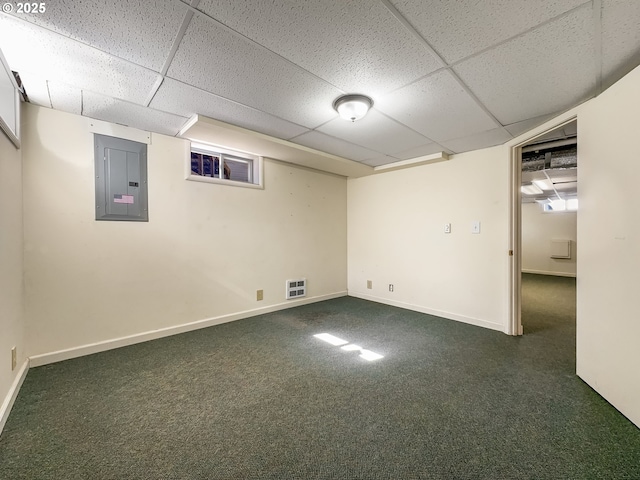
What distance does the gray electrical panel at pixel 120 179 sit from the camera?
2.48 meters

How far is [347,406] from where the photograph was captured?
1697 mm

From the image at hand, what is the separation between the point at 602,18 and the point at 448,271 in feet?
9.15

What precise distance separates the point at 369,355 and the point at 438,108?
7.65 ft

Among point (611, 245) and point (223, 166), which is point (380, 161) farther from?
point (611, 245)

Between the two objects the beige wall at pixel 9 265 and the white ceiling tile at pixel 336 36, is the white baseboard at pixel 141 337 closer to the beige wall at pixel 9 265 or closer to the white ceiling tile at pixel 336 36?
the beige wall at pixel 9 265

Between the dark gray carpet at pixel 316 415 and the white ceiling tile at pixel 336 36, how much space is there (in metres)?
2.25

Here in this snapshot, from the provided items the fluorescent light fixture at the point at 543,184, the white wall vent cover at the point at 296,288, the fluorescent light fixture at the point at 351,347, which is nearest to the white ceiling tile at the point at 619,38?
the fluorescent light fixture at the point at 351,347

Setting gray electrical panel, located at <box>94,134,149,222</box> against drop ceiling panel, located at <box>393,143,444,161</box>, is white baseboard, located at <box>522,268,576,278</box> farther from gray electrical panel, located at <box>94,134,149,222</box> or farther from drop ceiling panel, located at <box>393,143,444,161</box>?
gray electrical panel, located at <box>94,134,149,222</box>

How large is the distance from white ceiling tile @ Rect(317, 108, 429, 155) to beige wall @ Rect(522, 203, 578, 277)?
703 centimetres

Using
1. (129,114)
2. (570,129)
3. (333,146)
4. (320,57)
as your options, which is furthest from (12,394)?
(570,129)

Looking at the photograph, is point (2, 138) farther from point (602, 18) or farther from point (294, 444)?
point (602, 18)

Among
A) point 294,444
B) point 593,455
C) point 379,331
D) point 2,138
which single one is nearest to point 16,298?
point 2,138

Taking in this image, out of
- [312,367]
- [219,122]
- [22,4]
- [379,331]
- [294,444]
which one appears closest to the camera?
[22,4]

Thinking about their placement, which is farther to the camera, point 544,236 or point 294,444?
point 544,236
